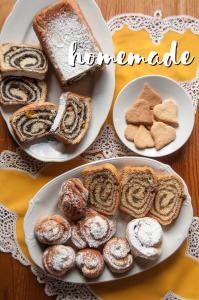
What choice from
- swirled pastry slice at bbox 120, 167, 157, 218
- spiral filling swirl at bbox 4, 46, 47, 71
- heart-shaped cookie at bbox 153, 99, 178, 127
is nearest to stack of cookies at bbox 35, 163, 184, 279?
swirled pastry slice at bbox 120, 167, 157, 218

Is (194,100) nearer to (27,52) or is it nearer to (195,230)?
(195,230)

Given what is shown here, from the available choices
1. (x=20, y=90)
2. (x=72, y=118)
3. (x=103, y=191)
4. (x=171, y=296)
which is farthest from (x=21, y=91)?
(x=171, y=296)

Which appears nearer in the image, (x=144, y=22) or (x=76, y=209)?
(x=76, y=209)

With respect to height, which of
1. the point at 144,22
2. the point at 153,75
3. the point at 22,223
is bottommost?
the point at 22,223

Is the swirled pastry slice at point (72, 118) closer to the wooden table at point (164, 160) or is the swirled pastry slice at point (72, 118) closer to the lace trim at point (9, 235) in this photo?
the wooden table at point (164, 160)

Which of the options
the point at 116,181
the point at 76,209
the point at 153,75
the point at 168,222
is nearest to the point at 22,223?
the point at 76,209

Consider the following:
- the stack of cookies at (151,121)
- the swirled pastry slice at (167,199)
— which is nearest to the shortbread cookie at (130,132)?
the stack of cookies at (151,121)

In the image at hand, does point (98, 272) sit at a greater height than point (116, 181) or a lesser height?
lesser
